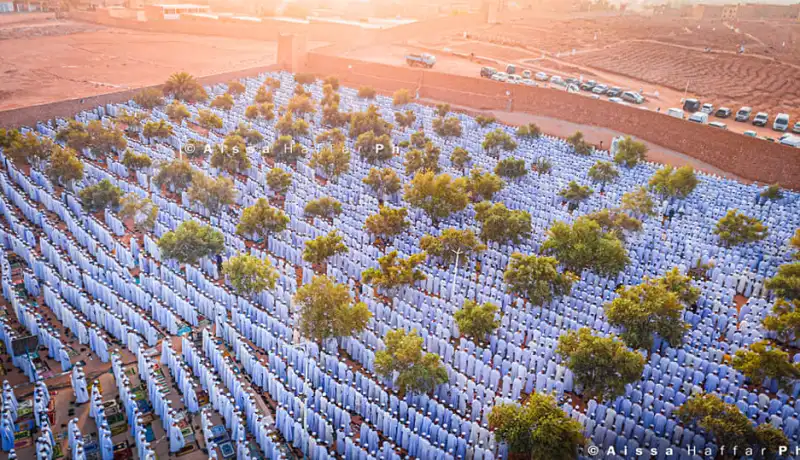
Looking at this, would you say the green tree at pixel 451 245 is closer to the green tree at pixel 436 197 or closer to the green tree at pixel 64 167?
the green tree at pixel 436 197

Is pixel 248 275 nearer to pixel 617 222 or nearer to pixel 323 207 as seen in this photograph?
pixel 323 207

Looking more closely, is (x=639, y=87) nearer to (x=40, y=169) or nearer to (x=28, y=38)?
(x=40, y=169)

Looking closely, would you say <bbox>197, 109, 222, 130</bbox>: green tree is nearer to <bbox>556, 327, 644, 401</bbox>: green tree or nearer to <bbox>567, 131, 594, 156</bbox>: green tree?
<bbox>567, 131, 594, 156</bbox>: green tree

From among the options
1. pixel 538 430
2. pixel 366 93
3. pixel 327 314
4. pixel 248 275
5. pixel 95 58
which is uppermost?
pixel 366 93

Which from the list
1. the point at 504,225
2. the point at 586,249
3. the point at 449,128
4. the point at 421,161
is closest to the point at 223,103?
the point at 449,128

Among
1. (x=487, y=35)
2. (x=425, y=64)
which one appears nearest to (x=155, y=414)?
(x=425, y=64)

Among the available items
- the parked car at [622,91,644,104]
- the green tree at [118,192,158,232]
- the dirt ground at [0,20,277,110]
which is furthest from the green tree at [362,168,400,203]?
the parked car at [622,91,644,104]
